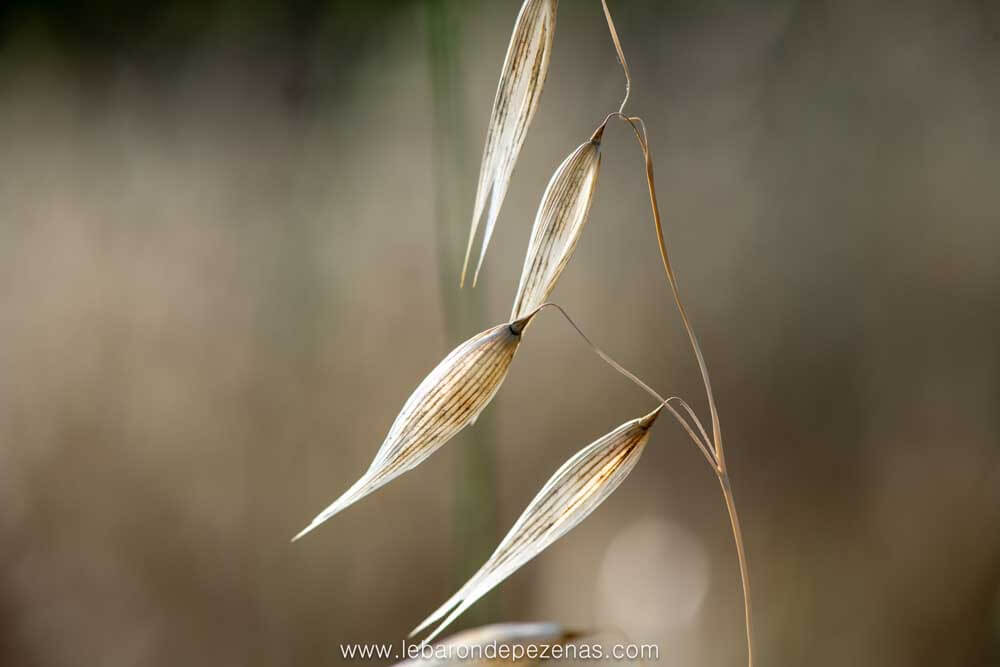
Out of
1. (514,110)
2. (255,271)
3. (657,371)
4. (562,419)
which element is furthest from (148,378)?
(514,110)

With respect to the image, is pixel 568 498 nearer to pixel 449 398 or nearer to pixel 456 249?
pixel 449 398

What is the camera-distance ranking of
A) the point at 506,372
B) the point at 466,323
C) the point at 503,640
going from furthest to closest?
the point at 466,323 < the point at 506,372 < the point at 503,640

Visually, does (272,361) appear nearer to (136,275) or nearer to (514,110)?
(136,275)

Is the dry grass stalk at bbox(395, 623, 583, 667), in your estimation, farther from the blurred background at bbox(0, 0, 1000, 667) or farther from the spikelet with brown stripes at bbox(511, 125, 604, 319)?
the blurred background at bbox(0, 0, 1000, 667)

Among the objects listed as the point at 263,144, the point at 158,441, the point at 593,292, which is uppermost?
the point at 263,144

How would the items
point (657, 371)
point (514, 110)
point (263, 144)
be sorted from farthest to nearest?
point (263, 144), point (657, 371), point (514, 110)

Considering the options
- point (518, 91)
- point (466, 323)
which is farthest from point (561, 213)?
point (466, 323)

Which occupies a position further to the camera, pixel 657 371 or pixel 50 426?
pixel 50 426
